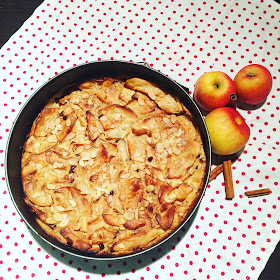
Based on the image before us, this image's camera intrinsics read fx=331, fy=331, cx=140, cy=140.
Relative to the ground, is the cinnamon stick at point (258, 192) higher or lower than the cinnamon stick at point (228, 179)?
lower

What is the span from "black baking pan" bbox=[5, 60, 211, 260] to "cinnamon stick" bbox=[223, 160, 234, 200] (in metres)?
0.23

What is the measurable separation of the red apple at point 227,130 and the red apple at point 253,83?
0.14 m

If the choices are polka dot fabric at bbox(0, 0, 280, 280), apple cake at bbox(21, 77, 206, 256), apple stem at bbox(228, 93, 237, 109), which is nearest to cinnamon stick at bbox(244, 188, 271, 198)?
polka dot fabric at bbox(0, 0, 280, 280)

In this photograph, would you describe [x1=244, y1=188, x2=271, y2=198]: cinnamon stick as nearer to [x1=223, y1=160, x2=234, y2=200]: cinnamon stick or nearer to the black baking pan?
[x1=223, y1=160, x2=234, y2=200]: cinnamon stick

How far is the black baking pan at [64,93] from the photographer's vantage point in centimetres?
165

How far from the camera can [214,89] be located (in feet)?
6.10

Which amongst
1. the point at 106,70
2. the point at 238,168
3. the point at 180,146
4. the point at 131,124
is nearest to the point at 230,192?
the point at 238,168

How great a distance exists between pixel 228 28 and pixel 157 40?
0.46 metres

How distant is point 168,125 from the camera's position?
1.74 metres

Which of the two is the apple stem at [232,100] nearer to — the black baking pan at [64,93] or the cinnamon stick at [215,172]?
the black baking pan at [64,93]

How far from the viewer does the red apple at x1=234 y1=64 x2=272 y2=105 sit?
188cm

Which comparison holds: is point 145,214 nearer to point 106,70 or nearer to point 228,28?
point 106,70

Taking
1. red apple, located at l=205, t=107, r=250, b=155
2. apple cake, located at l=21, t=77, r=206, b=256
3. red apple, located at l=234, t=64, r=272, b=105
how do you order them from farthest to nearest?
red apple, located at l=234, t=64, r=272, b=105 → red apple, located at l=205, t=107, r=250, b=155 → apple cake, located at l=21, t=77, r=206, b=256

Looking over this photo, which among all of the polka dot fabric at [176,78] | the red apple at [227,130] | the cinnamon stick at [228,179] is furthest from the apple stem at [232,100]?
the cinnamon stick at [228,179]
